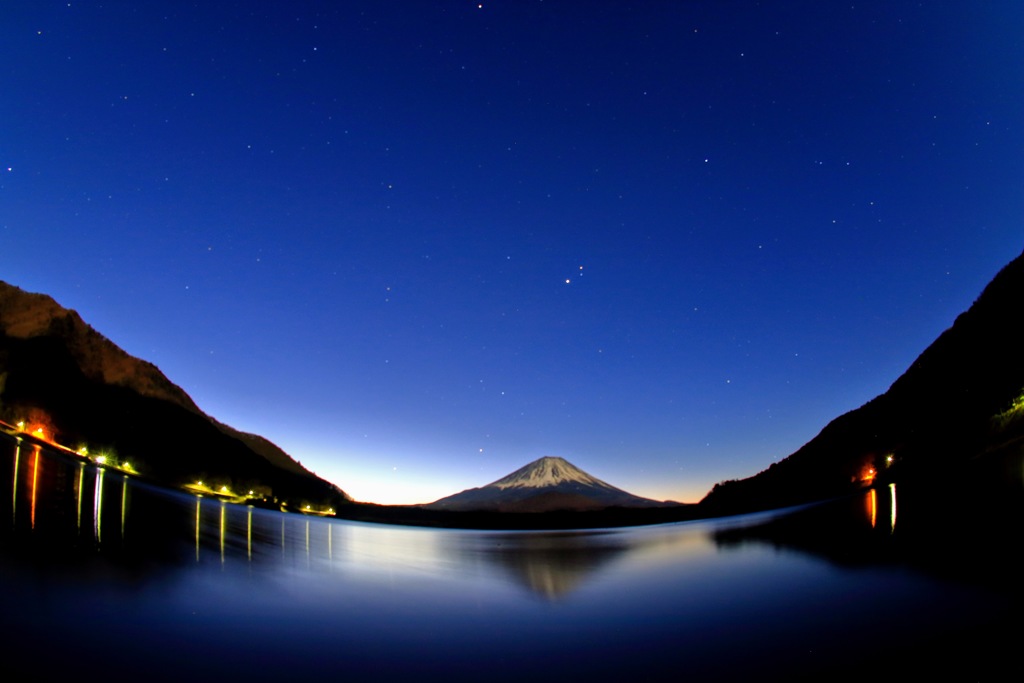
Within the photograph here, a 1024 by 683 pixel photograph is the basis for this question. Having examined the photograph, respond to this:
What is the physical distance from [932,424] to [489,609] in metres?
8.49

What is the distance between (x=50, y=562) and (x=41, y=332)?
872 centimetres

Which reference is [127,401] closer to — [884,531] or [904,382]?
[884,531]

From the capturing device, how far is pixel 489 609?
12.3ft

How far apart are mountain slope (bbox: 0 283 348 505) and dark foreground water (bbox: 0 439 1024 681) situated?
0.69 metres

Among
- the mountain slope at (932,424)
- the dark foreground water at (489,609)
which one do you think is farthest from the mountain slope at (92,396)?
the mountain slope at (932,424)

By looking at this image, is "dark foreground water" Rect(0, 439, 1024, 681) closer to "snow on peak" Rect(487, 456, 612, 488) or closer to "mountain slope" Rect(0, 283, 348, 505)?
"mountain slope" Rect(0, 283, 348, 505)

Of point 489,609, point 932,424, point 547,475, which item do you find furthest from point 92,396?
point 547,475

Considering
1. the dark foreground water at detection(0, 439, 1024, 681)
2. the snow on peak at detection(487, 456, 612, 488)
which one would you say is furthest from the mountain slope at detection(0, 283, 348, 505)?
the snow on peak at detection(487, 456, 612, 488)

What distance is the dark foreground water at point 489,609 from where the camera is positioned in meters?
2.00

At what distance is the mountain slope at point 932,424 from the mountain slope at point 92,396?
11096 mm

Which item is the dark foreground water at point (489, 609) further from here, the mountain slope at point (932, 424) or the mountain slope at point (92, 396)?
the mountain slope at point (932, 424)

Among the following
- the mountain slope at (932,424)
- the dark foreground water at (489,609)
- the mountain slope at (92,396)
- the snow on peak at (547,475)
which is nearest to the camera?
the dark foreground water at (489,609)

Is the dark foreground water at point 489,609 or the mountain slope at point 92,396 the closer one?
the dark foreground water at point 489,609

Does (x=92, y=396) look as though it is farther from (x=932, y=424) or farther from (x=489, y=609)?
(x=932, y=424)
